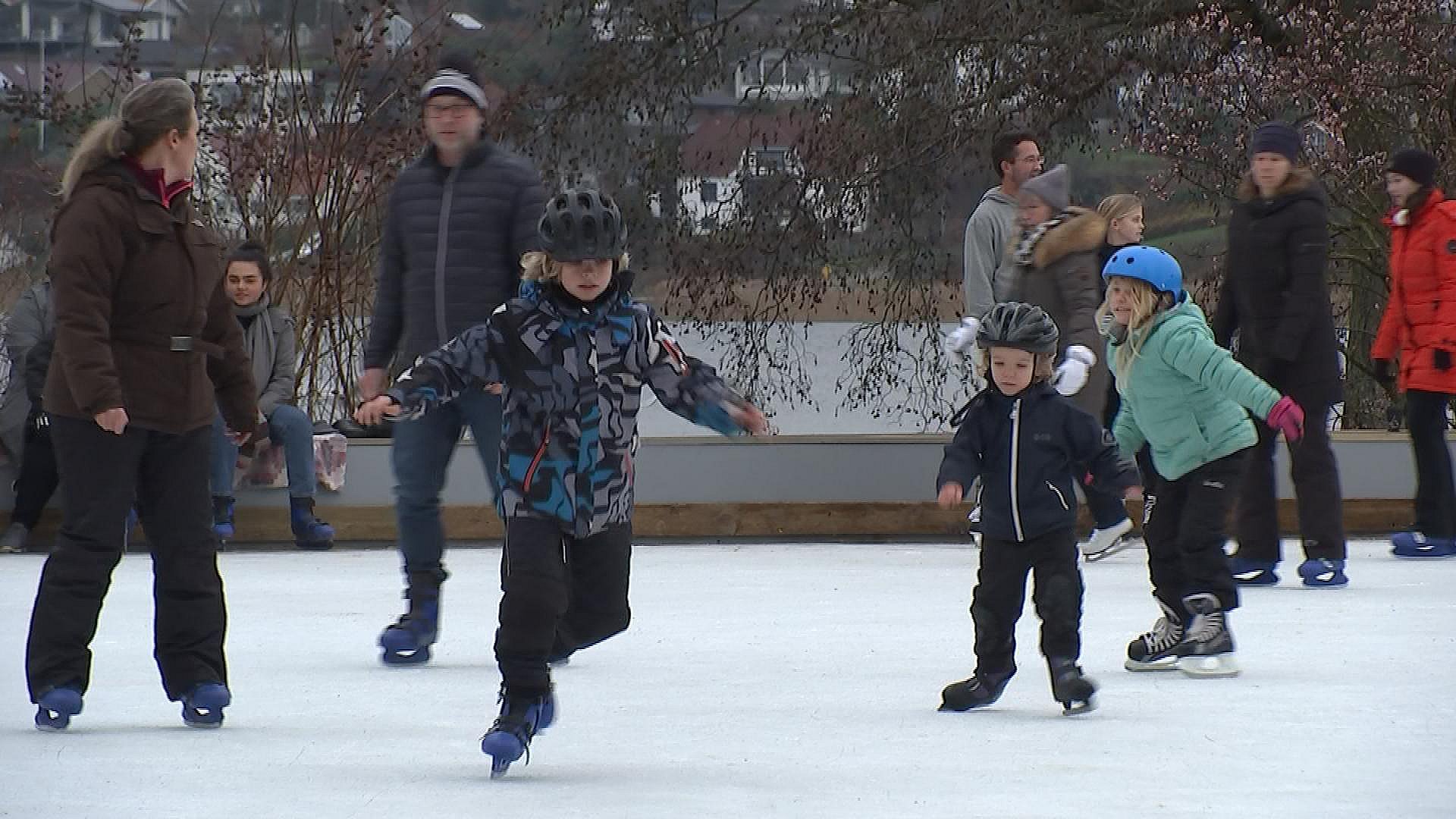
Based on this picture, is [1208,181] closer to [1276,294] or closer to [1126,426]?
[1276,294]

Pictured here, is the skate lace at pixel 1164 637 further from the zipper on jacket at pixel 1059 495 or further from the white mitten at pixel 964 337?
the white mitten at pixel 964 337

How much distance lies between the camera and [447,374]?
419 cm

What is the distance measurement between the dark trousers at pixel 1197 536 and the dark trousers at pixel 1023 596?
63cm

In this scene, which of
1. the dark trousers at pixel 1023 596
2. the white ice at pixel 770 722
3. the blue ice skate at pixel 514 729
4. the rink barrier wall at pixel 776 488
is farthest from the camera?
the rink barrier wall at pixel 776 488

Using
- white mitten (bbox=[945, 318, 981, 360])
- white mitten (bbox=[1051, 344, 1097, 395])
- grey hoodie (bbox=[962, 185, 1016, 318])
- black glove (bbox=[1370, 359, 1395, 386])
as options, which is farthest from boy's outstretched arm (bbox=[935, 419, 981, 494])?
black glove (bbox=[1370, 359, 1395, 386])

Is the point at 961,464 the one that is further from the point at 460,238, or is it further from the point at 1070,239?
the point at 1070,239

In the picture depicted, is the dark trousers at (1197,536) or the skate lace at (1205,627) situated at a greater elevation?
the dark trousers at (1197,536)

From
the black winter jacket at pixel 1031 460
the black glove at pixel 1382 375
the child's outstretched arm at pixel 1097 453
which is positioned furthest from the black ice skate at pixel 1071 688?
the black glove at pixel 1382 375

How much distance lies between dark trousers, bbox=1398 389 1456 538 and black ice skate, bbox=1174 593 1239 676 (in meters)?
3.08

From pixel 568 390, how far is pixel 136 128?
1140 millimetres

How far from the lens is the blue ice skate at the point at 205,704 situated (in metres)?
4.52

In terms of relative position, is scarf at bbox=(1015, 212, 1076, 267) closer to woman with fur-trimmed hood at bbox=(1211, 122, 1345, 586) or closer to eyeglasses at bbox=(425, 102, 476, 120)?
woman with fur-trimmed hood at bbox=(1211, 122, 1345, 586)

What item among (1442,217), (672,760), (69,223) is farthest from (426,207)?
(1442,217)

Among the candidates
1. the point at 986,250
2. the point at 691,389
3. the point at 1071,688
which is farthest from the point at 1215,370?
the point at 986,250
